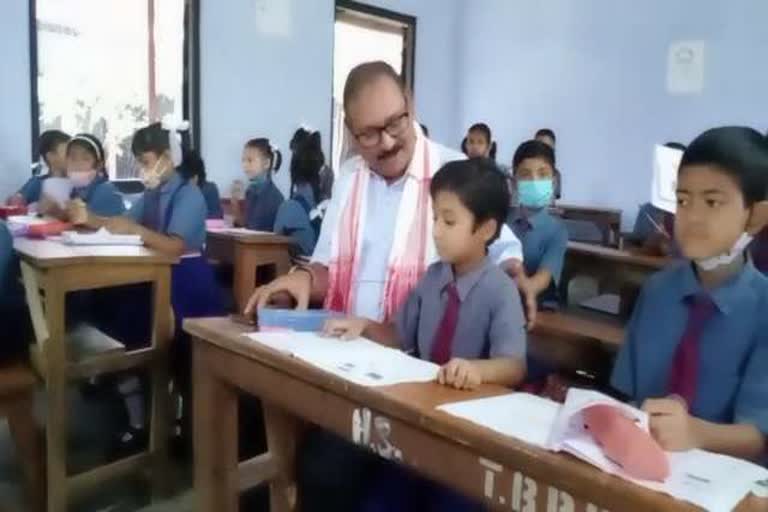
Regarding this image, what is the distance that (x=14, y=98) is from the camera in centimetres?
491

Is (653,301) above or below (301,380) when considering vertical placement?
above

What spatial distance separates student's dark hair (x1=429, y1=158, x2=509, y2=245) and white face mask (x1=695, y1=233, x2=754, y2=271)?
0.43m

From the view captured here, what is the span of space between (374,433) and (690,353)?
53cm

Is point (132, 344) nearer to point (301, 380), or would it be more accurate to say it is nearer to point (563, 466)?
point (301, 380)

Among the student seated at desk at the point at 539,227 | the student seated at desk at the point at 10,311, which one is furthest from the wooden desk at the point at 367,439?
the student seated at desk at the point at 539,227

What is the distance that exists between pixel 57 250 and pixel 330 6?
14.9ft

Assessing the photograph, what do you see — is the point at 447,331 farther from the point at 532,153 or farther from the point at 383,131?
the point at 532,153

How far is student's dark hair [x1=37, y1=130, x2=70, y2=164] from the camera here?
484 centimetres

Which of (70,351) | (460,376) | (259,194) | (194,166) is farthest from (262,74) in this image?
(460,376)

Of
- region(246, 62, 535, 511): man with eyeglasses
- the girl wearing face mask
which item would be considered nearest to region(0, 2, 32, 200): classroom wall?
the girl wearing face mask

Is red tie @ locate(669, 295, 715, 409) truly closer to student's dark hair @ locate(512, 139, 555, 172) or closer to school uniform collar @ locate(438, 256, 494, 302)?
school uniform collar @ locate(438, 256, 494, 302)

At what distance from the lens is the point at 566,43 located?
22.6 feet

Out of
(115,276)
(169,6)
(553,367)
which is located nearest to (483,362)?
(553,367)

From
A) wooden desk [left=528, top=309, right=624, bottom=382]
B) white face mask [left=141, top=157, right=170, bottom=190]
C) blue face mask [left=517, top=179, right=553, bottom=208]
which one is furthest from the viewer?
white face mask [left=141, top=157, right=170, bottom=190]
